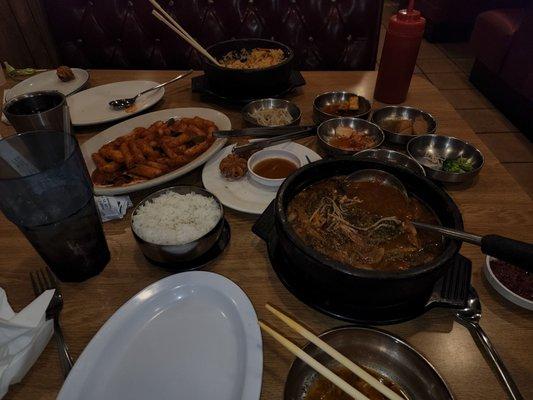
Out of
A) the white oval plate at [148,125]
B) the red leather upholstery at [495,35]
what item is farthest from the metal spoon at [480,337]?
the red leather upholstery at [495,35]

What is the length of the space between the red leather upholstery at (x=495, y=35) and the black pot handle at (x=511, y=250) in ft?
15.5

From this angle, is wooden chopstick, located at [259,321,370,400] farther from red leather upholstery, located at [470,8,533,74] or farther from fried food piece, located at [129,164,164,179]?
red leather upholstery, located at [470,8,533,74]

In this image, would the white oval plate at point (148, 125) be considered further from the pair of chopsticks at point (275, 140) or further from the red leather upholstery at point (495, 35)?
the red leather upholstery at point (495, 35)

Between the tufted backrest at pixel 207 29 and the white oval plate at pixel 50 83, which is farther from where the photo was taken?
the tufted backrest at pixel 207 29

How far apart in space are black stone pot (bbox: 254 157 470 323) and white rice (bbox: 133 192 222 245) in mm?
205

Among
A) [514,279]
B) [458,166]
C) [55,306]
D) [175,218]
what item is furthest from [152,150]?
[514,279]

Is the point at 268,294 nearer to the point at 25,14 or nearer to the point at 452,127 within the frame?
the point at 452,127

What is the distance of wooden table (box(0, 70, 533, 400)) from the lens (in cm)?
97

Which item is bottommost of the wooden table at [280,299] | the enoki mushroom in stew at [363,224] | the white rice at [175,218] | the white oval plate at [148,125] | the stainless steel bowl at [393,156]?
the wooden table at [280,299]

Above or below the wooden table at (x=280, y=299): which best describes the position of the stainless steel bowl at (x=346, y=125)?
above

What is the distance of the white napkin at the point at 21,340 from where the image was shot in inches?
35.2

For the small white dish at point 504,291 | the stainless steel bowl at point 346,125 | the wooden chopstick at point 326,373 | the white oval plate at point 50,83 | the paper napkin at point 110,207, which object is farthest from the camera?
the white oval plate at point 50,83

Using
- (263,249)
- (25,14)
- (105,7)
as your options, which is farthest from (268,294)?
(25,14)

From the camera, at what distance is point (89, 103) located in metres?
2.21
